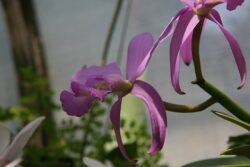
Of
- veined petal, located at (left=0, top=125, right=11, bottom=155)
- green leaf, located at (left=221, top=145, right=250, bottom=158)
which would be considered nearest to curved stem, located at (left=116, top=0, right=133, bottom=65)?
veined petal, located at (left=0, top=125, right=11, bottom=155)

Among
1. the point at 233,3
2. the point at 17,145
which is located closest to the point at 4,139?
the point at 17,145

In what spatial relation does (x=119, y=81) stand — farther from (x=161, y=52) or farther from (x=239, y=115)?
(x=161, y=52)

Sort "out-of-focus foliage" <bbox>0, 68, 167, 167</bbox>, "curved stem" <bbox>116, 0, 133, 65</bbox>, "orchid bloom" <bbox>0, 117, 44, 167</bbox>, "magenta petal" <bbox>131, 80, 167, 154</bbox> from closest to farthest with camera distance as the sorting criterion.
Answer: "magenta petal" <bbox>131, 80, 167, 154</bbox> < "orchid bloom" <bbox>0, 117, 44, 167</bbox> < "out-of-focus foliage" <bbox>0, 68, 167, 167</bbox> < "curved stem" <bbox>116, 0, 133, 65</bbox>

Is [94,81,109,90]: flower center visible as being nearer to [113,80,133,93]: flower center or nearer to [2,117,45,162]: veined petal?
[113,80,133,93]: flower center

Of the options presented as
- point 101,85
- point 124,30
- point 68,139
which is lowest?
point 68,139

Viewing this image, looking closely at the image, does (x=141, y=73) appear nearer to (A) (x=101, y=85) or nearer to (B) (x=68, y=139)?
(A) (x=101, y=85)

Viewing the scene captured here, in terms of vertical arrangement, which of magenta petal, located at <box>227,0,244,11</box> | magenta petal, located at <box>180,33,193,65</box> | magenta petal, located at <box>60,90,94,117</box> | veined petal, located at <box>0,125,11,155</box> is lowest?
veined petal, located at <box>0,125,11,155</box>

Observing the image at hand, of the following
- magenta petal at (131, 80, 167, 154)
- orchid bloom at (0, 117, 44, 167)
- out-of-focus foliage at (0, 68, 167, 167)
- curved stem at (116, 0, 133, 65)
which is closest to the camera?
magenta petal at (131, 80, 167, 154)

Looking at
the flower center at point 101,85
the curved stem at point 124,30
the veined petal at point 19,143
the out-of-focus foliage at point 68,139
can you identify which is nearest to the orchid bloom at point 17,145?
the veined petal at point 19,143
